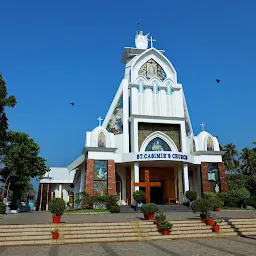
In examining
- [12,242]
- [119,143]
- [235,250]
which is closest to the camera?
[235,250]

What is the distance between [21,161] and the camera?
2492 centimetres

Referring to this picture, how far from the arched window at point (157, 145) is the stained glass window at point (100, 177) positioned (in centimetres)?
444

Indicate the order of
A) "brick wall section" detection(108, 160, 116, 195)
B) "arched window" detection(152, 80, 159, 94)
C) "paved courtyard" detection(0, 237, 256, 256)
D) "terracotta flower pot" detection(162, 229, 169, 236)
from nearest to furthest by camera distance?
"paved courtyard" detection(0, 237, 256, 256)
"terracotta flower pot" detection(162, 229, 169, 236)
"brick wall section" detection(108, 160, 116, 195)
"arched window" detection(152, 80, 159, 94)

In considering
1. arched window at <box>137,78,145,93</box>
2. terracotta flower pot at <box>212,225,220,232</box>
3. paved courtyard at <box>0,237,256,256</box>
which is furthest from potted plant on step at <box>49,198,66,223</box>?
arched window at <box>137,78,145,93</box>

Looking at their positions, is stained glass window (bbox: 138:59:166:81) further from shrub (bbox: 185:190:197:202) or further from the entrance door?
shrub (bbox: 185:190:197:202)

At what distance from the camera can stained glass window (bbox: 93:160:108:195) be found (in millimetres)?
24516

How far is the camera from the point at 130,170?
2794 cm

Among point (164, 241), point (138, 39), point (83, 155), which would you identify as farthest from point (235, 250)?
point (138, 39)

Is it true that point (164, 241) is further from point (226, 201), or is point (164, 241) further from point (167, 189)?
point (167, 189)

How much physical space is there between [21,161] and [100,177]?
6.95 metres

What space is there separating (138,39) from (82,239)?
2855 centimetres

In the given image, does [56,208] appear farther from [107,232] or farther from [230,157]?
[230,157]

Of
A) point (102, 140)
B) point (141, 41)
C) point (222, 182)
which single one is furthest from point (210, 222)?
point (141, 41)

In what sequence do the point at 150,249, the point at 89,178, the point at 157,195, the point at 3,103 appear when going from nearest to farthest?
the point at 150,249 → the point at 3,103 → the point at 89,178 → the point at 157,195
